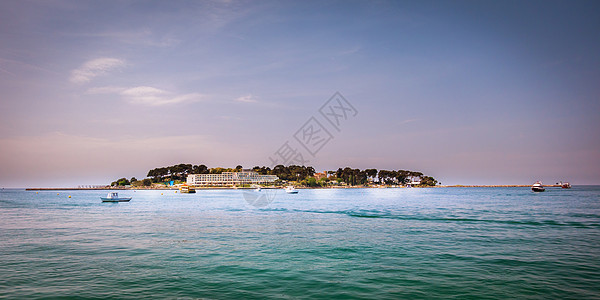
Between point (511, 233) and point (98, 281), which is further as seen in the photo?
point (511, 233)

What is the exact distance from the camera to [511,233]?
27.4 metres

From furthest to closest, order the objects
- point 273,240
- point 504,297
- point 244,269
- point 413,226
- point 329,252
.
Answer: point 413,226, point 273,240, point 329,252, point 244,269, point 504,297

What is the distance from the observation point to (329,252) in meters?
19.9

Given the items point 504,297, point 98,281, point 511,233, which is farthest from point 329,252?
point 511,233

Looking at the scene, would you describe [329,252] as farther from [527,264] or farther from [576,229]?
[576,229]

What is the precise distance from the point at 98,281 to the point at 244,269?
19.7ft

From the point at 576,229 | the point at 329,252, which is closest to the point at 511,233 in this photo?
the point at 576,229

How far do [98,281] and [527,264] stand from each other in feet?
64.6

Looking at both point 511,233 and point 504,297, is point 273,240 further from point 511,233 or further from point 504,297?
point 511,233

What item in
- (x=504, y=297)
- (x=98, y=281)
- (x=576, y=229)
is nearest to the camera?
(x=504, y=297)

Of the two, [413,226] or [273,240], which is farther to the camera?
[413,226]

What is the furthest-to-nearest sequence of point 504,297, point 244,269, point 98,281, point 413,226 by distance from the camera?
point 413,226, point 244,269, point 98,281, point 504,297

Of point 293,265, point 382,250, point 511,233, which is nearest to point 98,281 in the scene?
point 293,265

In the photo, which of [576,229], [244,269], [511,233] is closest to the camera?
[244,269]
